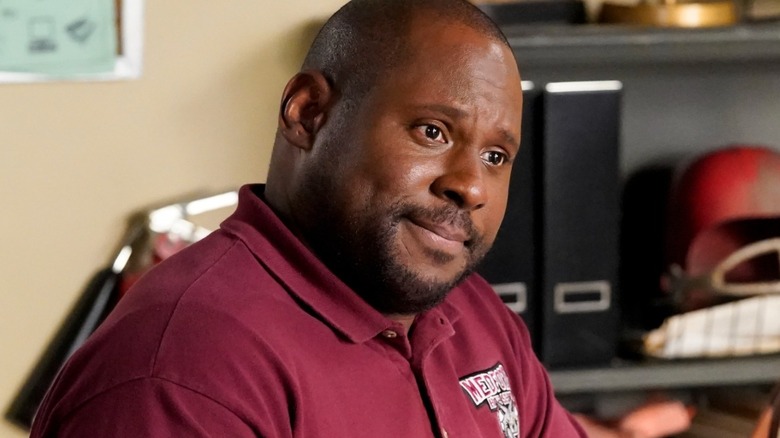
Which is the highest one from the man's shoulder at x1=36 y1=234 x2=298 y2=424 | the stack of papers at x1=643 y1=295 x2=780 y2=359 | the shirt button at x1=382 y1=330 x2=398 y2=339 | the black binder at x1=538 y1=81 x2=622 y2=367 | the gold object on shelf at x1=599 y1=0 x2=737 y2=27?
the gold object on shelf at x1=599 y1=0 x2=737 y2=27

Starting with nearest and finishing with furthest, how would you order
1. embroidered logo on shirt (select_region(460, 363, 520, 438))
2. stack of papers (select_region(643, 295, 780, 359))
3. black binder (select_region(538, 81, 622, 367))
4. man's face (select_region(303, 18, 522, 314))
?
man's face (select_region(303, 18, 522, 314)) < embroidered logo on shirt (select_region(460, 363, 520, 438)) < black binder (select_region(538, 81, 622, 367)) < stack of papers (select_region(643, 295, 780, 359))

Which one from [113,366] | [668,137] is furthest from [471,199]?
[668,137]

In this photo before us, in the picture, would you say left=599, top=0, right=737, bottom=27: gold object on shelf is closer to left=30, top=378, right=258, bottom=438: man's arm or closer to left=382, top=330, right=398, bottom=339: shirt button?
left=382, top=330, right=398, bottom=339: shirt button

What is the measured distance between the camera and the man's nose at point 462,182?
0.76m

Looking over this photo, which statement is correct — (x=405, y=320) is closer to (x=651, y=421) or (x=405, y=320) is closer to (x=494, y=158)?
(x=494, y=158)

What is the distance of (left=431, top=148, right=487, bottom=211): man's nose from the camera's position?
0.76m

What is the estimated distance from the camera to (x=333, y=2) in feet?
4.59

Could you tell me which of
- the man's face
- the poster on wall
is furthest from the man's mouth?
the poster on wall

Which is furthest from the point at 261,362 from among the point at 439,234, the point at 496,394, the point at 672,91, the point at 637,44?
the point at 672,91

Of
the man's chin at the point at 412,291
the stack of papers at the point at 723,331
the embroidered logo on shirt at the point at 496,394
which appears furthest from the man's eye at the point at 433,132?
the stack of papers at the point at 723,331

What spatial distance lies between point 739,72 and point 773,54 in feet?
0.84

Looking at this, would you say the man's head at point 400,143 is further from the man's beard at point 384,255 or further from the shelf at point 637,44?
the shelf at point 637,44

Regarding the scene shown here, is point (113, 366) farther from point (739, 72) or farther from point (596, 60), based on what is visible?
point (739, 72)

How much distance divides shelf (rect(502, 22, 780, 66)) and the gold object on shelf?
45mm
